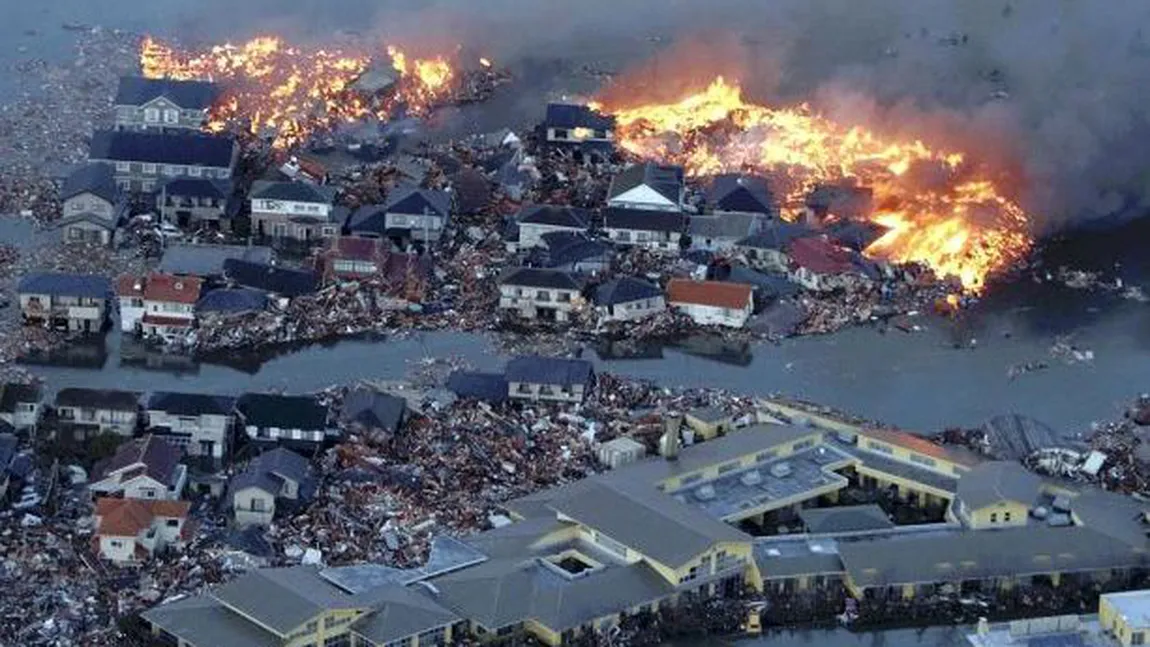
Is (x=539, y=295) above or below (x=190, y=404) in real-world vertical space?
above

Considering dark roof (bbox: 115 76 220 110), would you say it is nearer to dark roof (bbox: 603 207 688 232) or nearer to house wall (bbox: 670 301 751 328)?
dark roof (bbox: 603 207 688 232)

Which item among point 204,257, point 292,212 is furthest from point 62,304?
point 292,212

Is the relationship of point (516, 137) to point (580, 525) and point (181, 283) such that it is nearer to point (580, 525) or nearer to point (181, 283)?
point (181, 283)

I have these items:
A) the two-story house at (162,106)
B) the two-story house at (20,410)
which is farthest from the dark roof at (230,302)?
the two-story house at (162,106)

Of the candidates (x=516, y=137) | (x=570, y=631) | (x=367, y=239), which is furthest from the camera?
(x=516, y=137)

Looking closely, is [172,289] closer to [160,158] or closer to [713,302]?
[160,158]

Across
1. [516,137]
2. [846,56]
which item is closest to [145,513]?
[516,137]

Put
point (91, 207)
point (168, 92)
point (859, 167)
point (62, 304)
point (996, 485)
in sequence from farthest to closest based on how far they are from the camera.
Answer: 1. point (168, 92)
2. point (859, 167)
3. point (91, 207)
4. point (62, 304)
5. point (996, 485)

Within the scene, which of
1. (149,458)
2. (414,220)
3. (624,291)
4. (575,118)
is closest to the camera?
(149,458)
